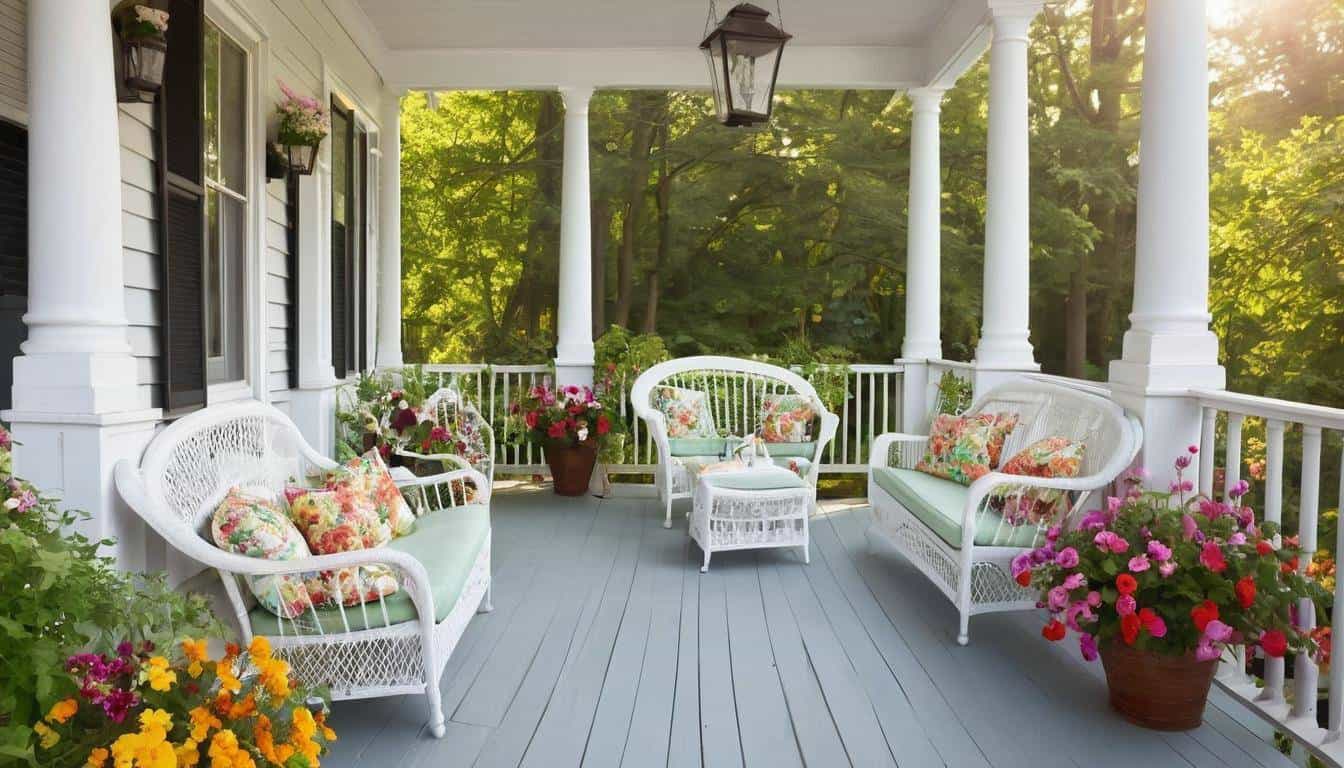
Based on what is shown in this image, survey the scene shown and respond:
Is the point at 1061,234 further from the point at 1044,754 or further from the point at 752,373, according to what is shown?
the point at 1044,754

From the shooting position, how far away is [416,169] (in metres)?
11.9

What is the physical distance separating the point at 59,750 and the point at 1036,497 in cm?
305

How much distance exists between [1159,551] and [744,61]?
8.52 feet

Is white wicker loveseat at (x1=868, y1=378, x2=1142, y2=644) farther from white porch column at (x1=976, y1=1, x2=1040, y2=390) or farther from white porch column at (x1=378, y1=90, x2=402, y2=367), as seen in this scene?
white porch column at (x1=378, y1=90, x2=402, y2=367)

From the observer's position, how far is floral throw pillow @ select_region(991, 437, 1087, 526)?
3379 millimetres

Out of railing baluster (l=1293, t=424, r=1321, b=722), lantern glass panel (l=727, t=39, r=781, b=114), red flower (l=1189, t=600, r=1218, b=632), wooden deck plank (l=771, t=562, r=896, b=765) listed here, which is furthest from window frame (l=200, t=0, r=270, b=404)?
railing baluster (l=1293, t=424, r=1321, b=722)

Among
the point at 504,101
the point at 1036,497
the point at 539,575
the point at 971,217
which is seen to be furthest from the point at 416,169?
the point at 1036,497

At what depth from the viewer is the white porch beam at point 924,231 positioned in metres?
6.46

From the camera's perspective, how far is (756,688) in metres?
2.90

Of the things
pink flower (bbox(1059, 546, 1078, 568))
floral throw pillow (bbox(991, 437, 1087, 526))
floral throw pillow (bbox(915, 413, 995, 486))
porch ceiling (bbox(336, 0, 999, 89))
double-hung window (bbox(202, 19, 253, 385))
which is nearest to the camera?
pink flower (bbox(1059, 546, 1078, 568))

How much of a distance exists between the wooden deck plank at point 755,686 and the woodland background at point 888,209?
500cm

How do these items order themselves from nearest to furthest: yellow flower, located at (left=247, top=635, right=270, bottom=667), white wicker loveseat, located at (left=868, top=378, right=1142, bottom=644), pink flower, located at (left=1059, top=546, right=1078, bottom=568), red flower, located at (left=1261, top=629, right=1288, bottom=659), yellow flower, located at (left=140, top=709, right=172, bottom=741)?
yellow flower, located at (left=140, top=709, right=172, bottom=741) < yellow flower, located at (left=247, top=635, right=270, bottom=667) < red flower, located at (left=1261, top=629, right=1288, bottom=659) < pink flower, located at (left=1059, top=546, right=1078, bottom=568) < white wicker loveseat, located at (left=868, top=378, right=1142, bottom=644)

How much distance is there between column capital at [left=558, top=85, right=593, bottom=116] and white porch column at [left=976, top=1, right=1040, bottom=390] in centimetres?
276

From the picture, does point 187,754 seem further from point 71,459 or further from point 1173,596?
point 1173,596
